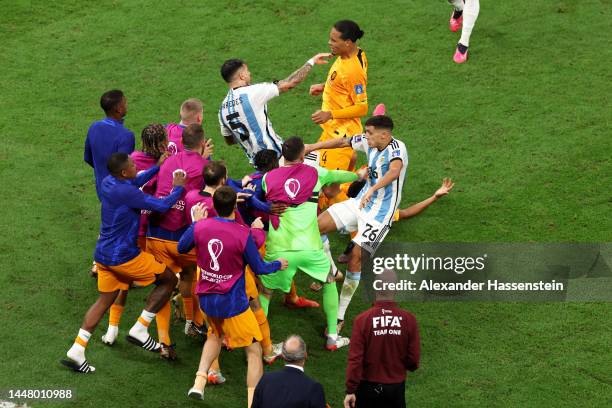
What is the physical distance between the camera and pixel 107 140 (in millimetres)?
9578

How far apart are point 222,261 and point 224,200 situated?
50 cm

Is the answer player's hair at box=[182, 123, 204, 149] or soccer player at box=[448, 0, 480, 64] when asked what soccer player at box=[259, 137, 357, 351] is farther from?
soccer player at box=[448, 0, 480, 64]

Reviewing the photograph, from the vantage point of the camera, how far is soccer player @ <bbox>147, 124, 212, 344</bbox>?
8.89m

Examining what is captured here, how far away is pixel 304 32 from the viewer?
14.7 m

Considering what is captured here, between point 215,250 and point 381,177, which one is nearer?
point 215,250

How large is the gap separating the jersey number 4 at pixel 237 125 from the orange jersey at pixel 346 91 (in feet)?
3.82

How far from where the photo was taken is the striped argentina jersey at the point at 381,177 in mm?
9469

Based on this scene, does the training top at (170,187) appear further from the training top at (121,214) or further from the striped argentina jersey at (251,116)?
the striped argentina jersey at (251,116)

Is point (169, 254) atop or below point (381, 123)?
below

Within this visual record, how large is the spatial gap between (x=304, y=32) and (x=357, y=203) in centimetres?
560

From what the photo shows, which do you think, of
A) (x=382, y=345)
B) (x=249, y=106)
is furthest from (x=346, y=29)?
(x=382, y=345)

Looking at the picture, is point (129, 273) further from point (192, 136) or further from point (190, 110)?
point (190, 110)

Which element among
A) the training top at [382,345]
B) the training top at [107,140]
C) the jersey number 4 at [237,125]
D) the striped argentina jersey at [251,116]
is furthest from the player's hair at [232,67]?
the training top at [382,345]

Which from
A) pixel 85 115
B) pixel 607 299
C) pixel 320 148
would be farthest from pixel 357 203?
pixel 85 115
